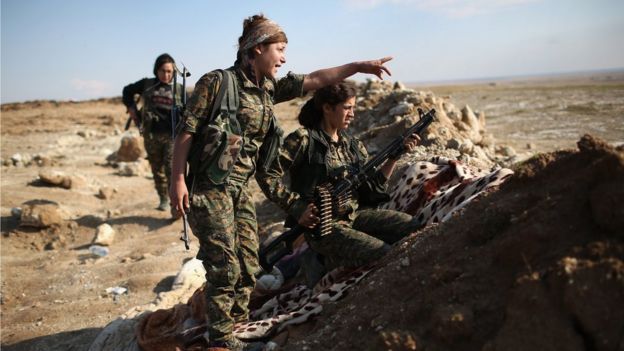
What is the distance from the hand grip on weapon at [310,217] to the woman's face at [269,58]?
0.91 m

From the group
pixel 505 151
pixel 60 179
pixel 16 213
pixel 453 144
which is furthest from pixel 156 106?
pixel 505 151

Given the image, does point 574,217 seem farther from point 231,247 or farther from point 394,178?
point 394,178

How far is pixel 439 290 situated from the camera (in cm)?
224

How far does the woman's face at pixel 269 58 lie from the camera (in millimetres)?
3102

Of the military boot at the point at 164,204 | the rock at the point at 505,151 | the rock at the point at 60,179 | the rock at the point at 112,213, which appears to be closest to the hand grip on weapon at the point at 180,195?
the military boot at the point at 164,204

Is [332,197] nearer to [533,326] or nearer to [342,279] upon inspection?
[342,279]

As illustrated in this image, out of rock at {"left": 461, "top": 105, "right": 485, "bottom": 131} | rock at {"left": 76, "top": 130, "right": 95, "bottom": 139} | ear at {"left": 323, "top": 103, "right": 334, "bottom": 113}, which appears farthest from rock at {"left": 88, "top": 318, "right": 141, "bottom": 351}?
rock at {"left": 76, "top": 130, "right": 95, "bottom": 139}

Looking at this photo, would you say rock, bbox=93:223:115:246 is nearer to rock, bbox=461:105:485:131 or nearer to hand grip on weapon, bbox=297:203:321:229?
hand grip on weapon, bbox=297:203:321:229

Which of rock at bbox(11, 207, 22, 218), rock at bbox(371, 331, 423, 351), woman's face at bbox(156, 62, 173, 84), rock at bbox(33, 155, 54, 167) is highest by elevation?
A: woman's face at bbox(156, 62, 173, 84)

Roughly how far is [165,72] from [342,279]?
4.61 meters

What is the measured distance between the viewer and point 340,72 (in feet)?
11.3

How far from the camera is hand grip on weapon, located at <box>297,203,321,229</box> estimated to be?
3511mm

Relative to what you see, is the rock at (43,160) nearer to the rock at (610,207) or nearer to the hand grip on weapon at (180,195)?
the hand grip on weapon at (180,195)

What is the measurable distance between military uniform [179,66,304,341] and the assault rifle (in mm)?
440
